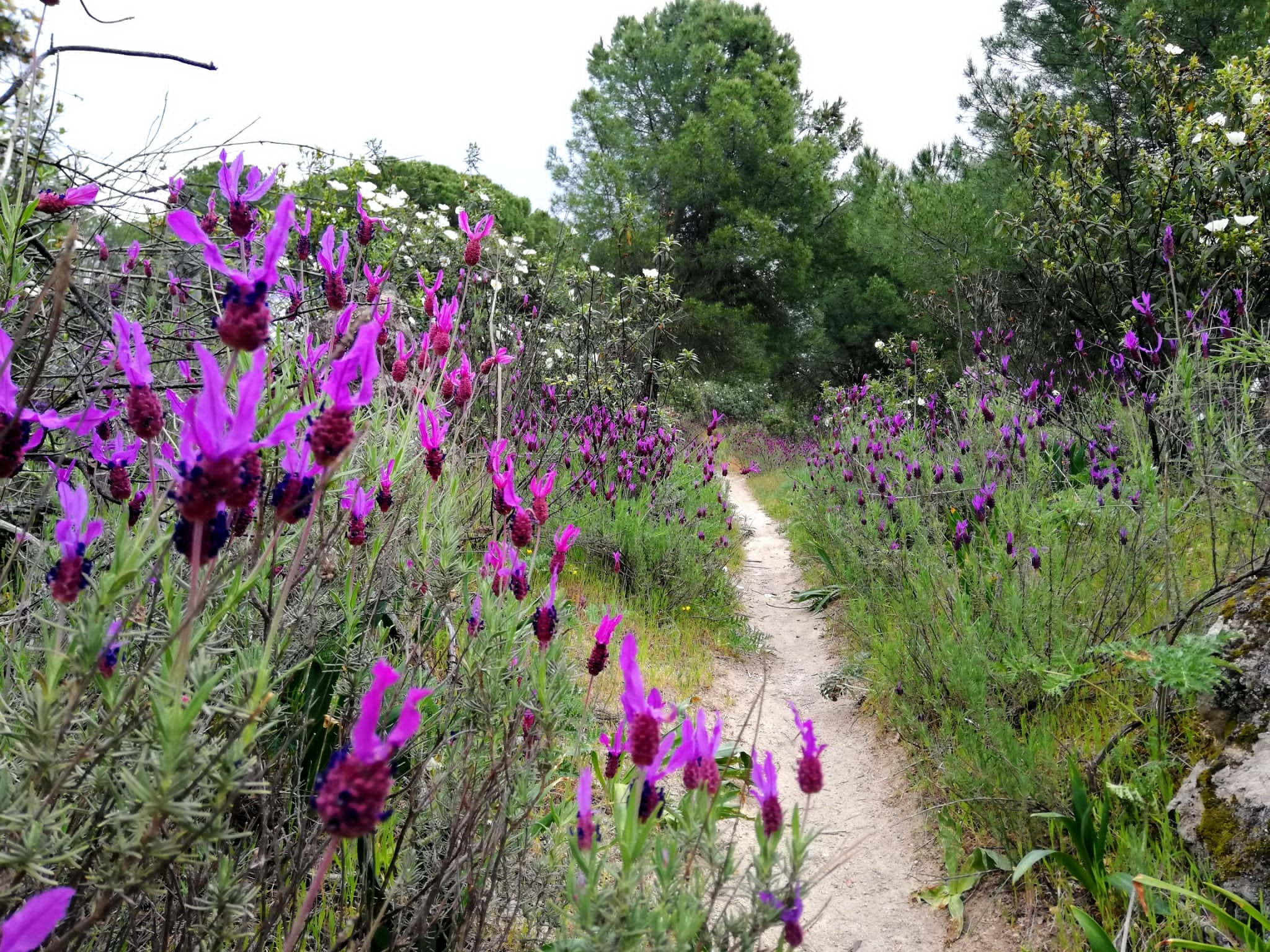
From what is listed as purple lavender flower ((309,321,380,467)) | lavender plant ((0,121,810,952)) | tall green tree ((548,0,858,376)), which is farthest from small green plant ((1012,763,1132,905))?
tall green tree ((548,0,858,376))

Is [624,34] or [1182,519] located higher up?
[624,34]

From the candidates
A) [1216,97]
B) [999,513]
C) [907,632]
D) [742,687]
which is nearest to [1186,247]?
[1216,97]

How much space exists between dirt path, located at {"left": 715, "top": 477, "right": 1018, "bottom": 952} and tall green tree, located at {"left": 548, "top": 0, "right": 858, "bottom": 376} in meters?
10.9

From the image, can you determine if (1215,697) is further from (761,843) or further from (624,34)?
(624,34)

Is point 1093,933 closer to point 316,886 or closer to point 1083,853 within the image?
point 1083,853

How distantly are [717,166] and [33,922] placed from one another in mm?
15714

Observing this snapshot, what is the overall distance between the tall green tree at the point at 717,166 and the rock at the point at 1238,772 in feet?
41.3

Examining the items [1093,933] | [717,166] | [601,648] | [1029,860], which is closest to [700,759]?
[601,648]

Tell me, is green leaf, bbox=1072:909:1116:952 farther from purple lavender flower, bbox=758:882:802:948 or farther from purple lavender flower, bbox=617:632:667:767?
purple lavender flower, bbox=617:632:667:767

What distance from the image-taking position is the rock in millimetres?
1654

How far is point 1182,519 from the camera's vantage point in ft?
8.96

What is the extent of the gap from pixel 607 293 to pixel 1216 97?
510 cm

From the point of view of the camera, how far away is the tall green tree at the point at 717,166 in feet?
48.9

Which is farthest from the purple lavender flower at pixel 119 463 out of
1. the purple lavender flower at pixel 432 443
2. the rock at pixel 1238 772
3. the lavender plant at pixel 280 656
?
the rock at pixel 1238 772
